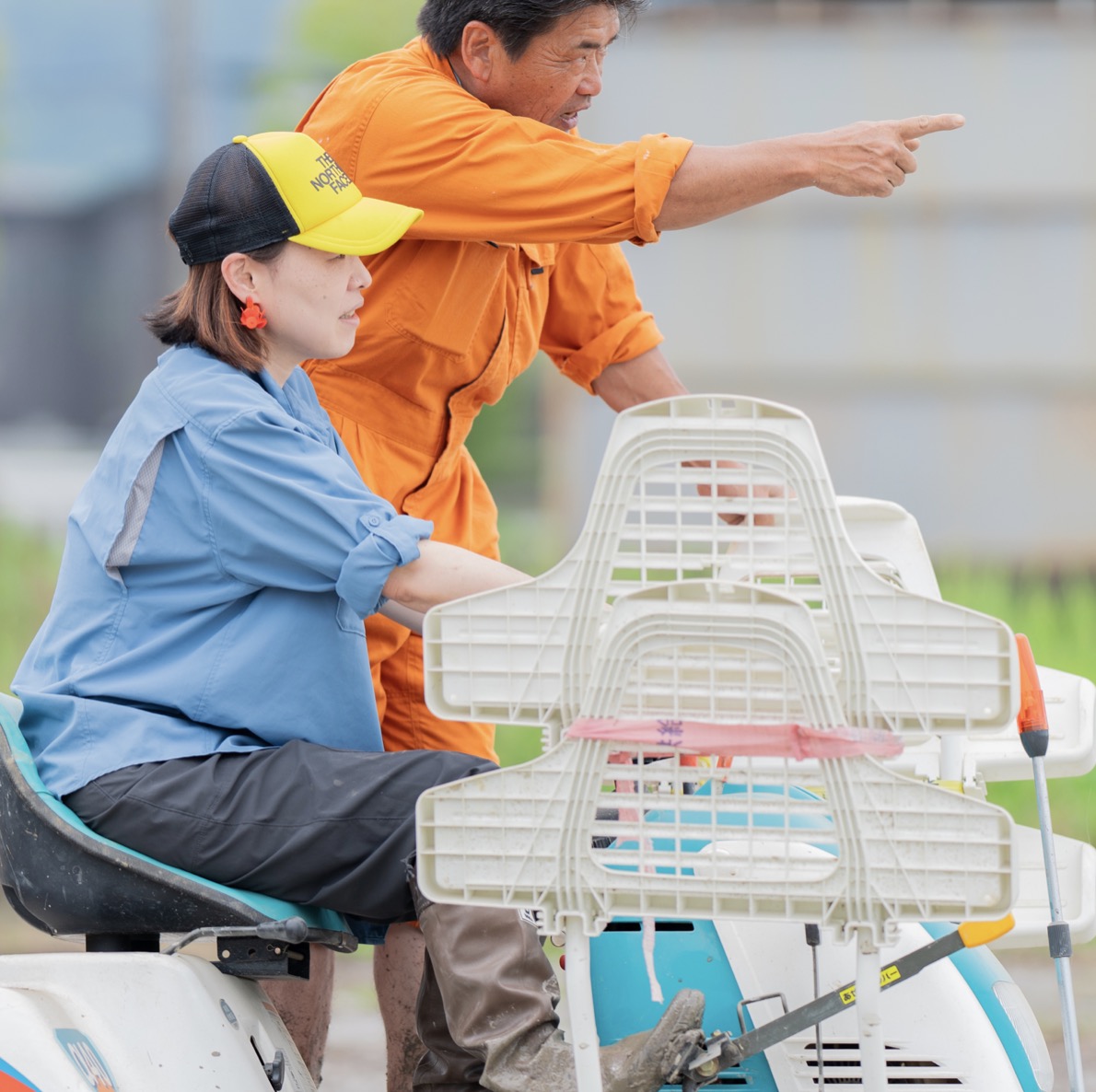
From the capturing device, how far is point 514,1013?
1809mm

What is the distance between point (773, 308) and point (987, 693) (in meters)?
5.59

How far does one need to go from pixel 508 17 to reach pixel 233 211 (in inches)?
24.2

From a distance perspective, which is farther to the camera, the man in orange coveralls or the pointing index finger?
the man in orange coveralls

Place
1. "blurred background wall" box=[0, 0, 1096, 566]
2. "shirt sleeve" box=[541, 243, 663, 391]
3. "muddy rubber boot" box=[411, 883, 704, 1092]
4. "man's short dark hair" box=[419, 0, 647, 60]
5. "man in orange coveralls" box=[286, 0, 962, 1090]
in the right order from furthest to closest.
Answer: "blurred background wall" box=[0, 0, 1096, 566] < "shirt sleeve" box=[541, 243, 663, 391] < "man's short dark hair" box=[419, 0, 647, 60] < "man in orange coveralls" box=[286, 0, 962, 1090] < "muddy rubber boot" box=[411, 883, 704, 1092]

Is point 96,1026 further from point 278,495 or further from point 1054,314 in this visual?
point 1054,314

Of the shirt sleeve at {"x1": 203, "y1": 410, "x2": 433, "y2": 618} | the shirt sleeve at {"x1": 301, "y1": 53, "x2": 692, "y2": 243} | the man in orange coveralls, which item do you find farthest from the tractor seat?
the shirt sleeve at {"x1": 301, "y1": 53, "x2": 692, "y2": 243}

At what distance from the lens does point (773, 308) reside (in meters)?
6.94

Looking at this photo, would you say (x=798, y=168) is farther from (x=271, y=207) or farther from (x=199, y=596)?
(x=199, y=596)

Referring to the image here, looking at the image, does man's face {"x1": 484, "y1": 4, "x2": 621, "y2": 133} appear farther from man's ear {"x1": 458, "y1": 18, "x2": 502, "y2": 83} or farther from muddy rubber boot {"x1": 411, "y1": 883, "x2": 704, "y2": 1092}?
muddy rubber boot {"x1": 411, "y1": 883, "x2": 704, "y2": 1092}

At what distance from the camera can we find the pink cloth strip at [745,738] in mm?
1515

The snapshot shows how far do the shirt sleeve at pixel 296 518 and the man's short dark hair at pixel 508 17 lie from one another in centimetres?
83

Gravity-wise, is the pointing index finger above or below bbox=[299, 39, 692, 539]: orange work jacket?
above

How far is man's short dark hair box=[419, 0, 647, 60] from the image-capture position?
2.39m

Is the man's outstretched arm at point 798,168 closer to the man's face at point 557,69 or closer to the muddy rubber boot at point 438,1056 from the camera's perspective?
the man's face at point 557,69
